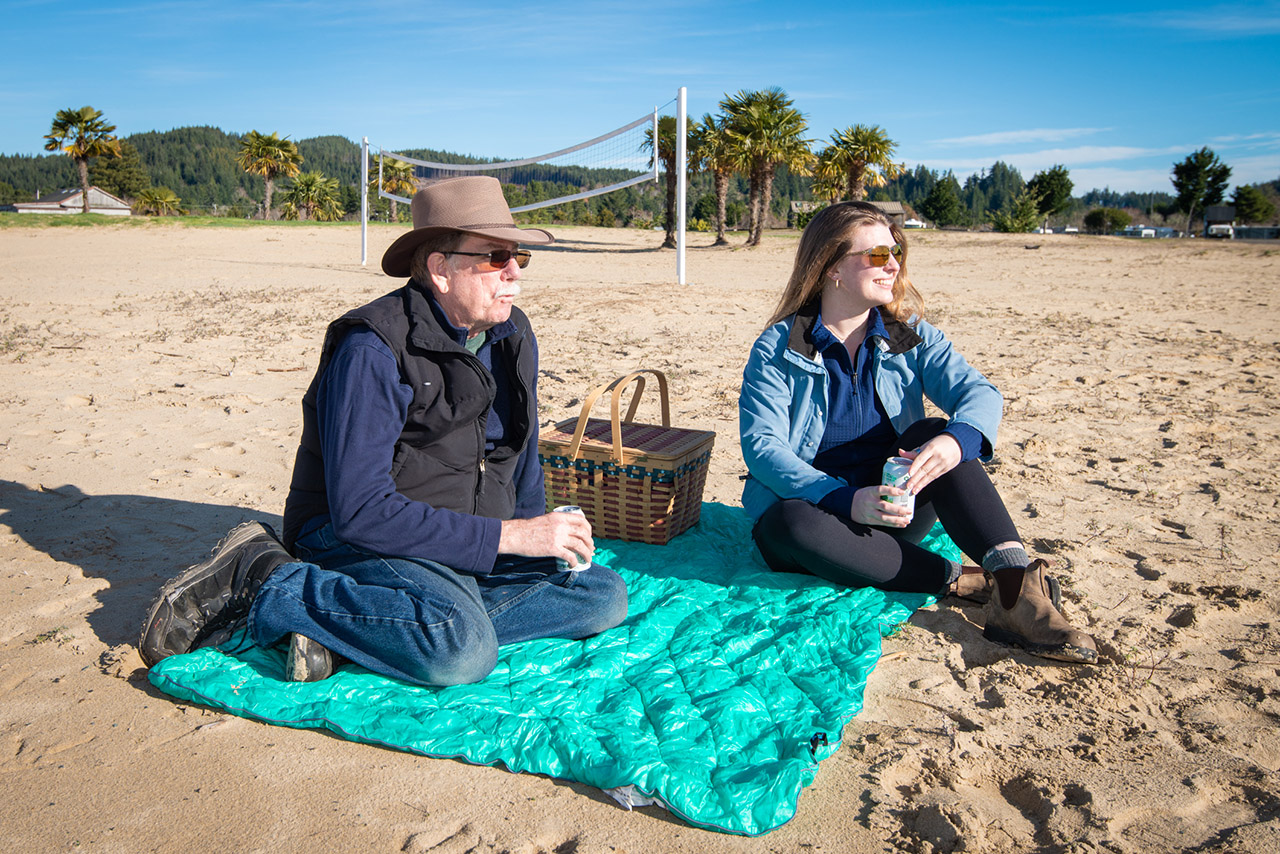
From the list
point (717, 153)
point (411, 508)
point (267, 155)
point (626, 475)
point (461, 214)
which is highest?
point (267, 155)

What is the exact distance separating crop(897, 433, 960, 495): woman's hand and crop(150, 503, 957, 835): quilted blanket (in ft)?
1.63

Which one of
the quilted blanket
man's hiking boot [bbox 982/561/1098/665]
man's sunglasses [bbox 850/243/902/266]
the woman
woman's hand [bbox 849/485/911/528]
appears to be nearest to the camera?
the quilted blanket

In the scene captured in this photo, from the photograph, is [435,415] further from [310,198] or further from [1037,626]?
[310,198]

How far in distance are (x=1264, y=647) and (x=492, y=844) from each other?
253 cm

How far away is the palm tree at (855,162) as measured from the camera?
29641 millimetres

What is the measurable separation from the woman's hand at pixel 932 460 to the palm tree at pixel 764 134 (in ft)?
78.3

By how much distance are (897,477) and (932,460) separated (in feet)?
0.61

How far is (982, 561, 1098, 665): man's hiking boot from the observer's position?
2.72m

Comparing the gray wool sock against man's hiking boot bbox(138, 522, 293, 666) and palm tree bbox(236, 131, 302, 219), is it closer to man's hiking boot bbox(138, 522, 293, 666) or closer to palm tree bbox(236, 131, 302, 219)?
man's hiking boot bbox(138, 522, 293, 666)

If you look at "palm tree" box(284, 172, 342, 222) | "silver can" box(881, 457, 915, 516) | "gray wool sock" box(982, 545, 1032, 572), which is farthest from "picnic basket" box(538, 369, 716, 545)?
"palm tree" box(284, 172, 342, 222)

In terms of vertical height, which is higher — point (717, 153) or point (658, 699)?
point (717, 153)

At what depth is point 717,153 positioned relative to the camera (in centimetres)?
2641

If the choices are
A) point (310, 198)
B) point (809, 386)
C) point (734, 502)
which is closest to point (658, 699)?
point (809, 386)

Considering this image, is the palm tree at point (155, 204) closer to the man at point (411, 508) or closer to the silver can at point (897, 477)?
the man at point (411, 508)
